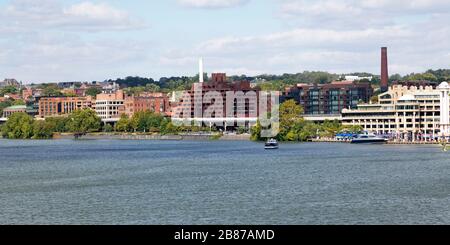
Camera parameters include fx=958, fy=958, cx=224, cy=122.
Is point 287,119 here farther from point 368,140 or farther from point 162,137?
point 162,137

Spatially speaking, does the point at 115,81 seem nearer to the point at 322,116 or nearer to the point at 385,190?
the point at 322,116

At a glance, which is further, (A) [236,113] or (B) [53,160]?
(A) [236,113]

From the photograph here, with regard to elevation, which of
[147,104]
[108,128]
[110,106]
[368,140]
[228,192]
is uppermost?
[147,104]

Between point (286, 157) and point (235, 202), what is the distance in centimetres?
2448

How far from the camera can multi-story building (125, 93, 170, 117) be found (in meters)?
116

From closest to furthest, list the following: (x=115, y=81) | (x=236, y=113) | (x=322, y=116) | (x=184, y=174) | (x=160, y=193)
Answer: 1. (x=160, y=193)
2. (x=184, y=174)
3. (x=322, y=116)
4. (x=236, y=113)
5. (x=115, y=81)

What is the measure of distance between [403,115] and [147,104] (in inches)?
1728

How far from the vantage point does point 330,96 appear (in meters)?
106

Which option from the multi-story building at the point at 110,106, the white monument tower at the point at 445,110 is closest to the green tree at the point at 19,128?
the multi-story building at the point at 110,106

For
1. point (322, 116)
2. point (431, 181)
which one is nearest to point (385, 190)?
point (431, 181)

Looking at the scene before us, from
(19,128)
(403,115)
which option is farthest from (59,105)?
(403,115)

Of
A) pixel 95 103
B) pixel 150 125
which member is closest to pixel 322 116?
pixel 150 125
